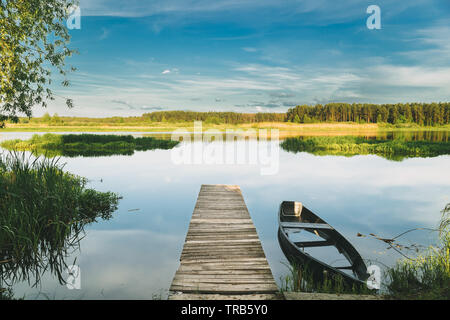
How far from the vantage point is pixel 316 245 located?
6.66 m

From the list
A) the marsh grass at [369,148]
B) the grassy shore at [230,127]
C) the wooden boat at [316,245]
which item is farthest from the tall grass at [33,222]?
the grassy shore at [230,127]

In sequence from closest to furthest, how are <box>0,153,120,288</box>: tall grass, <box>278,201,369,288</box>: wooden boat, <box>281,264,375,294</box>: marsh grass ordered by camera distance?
<box>281,264,375,294</box>: marsh grass < <box>278,201,369,288</box>: wooden boat < <box>0,153,120,288</box>: tall grass

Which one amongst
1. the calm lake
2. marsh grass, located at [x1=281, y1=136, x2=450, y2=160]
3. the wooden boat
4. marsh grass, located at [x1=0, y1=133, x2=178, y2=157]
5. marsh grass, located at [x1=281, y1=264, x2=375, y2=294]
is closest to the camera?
marsh grass, located at [x1=281, y1=264, x2=375, y2=294]

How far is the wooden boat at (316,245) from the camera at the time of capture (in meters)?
4.64

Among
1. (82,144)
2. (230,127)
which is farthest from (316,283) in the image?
(230,127)

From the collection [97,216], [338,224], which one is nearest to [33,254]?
[97,216]

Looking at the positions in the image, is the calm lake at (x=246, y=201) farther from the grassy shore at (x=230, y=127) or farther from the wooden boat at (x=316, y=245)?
the grassy shore at (x=230, y=127)

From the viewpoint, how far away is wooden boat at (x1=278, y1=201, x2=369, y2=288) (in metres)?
4.64

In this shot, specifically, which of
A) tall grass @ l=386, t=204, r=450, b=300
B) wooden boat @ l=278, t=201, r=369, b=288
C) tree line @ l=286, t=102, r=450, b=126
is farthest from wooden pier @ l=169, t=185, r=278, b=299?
tree line @ l=286, t=102, r=450, b=126

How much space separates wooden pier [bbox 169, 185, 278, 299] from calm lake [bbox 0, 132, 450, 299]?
0.72 metres

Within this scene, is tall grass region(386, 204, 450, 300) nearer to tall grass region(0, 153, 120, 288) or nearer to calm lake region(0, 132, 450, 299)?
calm lake region(0, 132, 450, 299)

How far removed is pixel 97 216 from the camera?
31.2 feet
